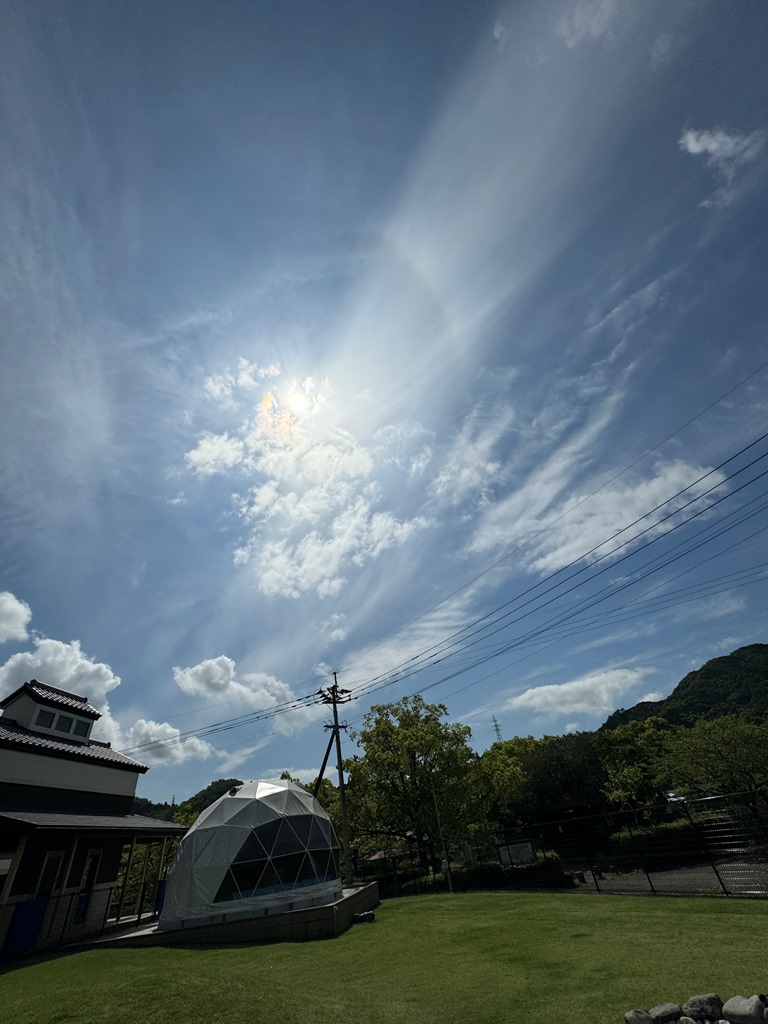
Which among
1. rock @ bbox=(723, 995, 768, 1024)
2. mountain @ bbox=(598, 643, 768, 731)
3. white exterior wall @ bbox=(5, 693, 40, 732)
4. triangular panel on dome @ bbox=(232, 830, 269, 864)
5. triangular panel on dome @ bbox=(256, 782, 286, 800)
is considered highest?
mountain @ bbox=(598, 643, 768, 731)

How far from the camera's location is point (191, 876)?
19.3 meters

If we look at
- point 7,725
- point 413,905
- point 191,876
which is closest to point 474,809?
point 413,905

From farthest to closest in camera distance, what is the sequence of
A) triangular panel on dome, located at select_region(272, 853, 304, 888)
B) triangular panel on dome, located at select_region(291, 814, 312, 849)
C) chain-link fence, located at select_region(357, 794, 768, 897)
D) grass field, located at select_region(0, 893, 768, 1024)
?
triangular panel on dome, located at select_region(291, 814, 312, 849)
triangular panel on dome, located at select_region(272, 853, 304, 888)
chain-link fence, located at select_region(357, 794, 768, 897)
grass field, located at select_region(0, 893, 768, 1024)

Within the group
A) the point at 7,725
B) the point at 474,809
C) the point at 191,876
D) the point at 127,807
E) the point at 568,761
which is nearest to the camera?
the point at 191,876

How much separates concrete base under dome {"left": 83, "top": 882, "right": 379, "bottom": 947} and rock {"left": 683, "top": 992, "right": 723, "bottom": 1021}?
45.1 feet

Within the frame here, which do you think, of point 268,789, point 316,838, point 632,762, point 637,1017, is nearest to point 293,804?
point 268,789

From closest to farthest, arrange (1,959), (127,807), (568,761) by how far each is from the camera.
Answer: (1,959) → (127,807) → (568,761)

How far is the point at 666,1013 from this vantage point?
6039mm

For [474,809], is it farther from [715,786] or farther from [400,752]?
[715,786]

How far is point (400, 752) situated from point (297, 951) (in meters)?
16.8

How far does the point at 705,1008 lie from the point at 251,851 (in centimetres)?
1887

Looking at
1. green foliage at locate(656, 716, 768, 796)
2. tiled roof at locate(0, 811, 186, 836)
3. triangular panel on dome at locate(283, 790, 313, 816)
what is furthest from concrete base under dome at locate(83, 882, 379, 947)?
green foliage at locate(656, 716, 768, 796)

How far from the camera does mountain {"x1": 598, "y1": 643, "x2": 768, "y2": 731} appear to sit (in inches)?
3275

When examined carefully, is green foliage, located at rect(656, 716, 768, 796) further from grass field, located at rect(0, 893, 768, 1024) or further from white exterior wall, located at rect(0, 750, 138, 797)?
white exterior wall, located at rect(0, 750, 138, 797)
